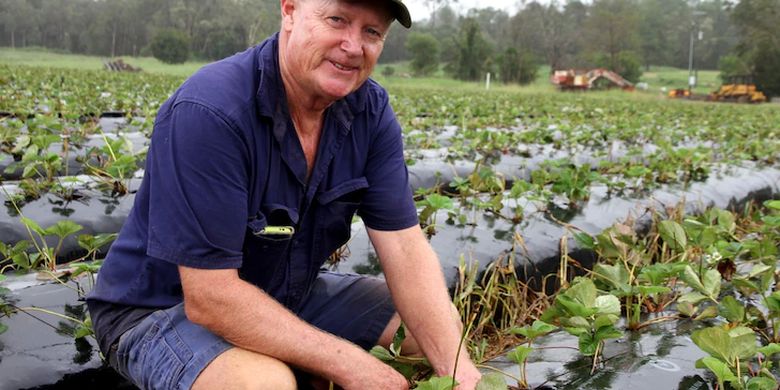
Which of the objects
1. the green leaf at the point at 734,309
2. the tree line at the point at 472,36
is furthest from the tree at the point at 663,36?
the green leaf at the point at 734,309

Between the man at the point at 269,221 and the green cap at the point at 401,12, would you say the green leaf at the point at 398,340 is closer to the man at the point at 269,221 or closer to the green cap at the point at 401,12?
the man at the point at 269,221

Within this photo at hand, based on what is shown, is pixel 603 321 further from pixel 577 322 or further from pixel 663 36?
pixel 663 36

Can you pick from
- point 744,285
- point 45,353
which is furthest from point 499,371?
point 45,353

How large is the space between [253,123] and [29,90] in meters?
9.00

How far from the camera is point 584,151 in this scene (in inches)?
263

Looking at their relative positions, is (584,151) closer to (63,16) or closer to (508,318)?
(508,318)

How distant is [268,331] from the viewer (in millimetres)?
1583

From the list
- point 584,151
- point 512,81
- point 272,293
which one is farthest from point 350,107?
point 512,81

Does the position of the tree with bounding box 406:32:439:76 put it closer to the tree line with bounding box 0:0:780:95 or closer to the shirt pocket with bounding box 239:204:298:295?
the tree line with bounding box 0:0:780:95

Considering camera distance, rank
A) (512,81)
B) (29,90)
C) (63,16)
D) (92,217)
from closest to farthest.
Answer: (92,217) < (29,90) < (512,81) < (63,16)

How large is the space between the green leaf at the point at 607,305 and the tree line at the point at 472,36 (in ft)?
108

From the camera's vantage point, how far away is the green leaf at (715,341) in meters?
1.62

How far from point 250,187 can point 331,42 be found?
0.39 m

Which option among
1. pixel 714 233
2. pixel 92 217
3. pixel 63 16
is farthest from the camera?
pixel 63 16
